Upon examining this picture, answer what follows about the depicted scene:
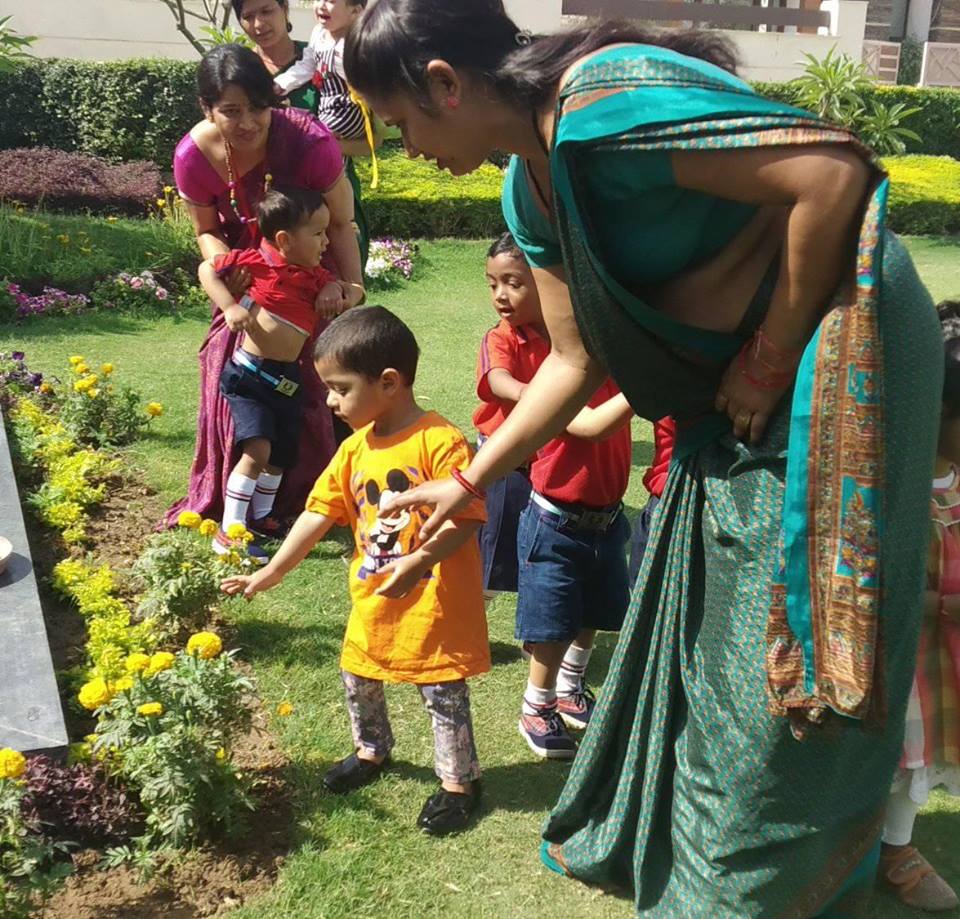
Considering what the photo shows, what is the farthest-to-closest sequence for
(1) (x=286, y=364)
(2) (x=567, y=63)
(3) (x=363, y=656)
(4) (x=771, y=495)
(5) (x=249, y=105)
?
(1) (x=286, y=364) < (5) (x=249, y=105) < (3) (x=363, y=656) < (4) (x=771, y=495) < (2) (x=567, y=63)

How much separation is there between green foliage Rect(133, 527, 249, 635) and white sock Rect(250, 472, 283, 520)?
97 cm

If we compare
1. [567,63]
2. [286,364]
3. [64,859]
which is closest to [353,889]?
[64,859]

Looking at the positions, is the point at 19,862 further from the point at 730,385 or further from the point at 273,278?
the point at 273,278

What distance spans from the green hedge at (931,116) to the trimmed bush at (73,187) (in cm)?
1260

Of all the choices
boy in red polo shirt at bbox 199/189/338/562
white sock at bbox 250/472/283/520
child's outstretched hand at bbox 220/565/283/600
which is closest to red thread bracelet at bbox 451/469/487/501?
child's outstretched hand at bbox 220/565/283/600

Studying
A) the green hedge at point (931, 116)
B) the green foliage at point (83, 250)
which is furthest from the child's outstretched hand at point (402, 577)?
the green hedge at point (931, 116)

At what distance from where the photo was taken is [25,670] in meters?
3.20

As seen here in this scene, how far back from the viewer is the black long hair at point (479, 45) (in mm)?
2016

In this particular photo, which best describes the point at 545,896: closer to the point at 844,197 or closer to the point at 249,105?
the point at 844,197

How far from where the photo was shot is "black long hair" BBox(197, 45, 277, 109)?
13.5 ft

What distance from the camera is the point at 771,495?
2145mm

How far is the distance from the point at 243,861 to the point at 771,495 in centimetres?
155

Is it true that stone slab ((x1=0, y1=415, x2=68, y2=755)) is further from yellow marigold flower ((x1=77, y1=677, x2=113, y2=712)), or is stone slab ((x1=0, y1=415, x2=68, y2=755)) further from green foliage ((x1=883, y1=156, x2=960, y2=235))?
green foliage ((x1=883, y1=156, x2=960, y2=235))

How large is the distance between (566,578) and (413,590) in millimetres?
569
